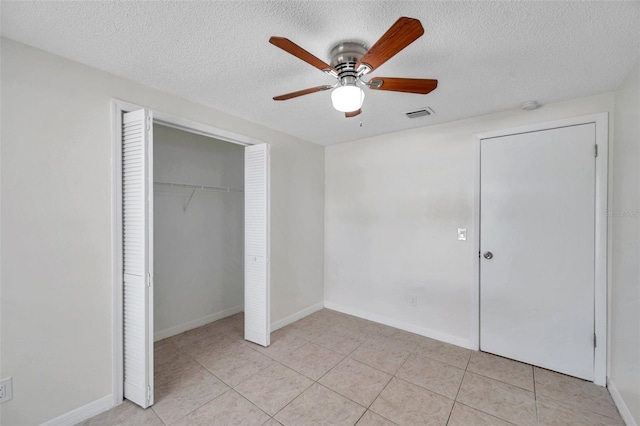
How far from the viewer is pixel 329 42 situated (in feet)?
5.16

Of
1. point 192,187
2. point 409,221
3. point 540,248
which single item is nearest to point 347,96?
point 409,221

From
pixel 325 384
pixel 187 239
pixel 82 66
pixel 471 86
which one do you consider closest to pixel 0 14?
pixel 82 66

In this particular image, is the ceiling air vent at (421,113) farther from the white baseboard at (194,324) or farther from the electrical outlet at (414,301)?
the white baseboard at (194,324)

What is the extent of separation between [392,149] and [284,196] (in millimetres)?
1448

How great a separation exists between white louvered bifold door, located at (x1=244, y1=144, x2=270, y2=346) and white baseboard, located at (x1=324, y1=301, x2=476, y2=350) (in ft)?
4.24

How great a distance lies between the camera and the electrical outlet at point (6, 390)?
1.55m

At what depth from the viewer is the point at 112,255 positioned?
1980 mm

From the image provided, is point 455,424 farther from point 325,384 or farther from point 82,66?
point 82,66

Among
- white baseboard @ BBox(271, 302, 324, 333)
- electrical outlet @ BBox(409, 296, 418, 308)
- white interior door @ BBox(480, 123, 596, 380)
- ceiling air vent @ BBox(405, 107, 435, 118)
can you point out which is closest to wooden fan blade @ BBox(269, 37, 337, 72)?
ceiling air vent @ BBox(405, 107, 435, 118)

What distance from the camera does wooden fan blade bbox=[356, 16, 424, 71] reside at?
1.08 meters

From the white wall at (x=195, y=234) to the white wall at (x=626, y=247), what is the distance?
3.79 metres

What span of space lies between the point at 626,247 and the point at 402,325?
82.9 inches

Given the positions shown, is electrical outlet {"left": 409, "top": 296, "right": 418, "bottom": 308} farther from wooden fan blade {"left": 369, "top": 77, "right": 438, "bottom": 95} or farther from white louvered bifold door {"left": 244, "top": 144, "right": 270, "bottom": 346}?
wooden fan blade {"left": 369, "top": 77, "right": 438, "bottom": 95}

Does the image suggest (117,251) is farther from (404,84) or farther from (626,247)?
(626,247)
